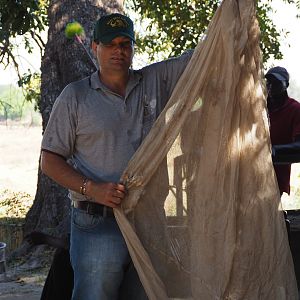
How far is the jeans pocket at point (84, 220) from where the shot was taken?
3.02 meters

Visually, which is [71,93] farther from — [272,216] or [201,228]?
[272,216]

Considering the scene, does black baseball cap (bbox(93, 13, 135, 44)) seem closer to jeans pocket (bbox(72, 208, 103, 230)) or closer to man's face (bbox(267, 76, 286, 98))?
jeans pocket (bbox(72, 208, 103, 230))

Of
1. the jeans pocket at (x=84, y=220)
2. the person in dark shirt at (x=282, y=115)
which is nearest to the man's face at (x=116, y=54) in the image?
the jeans pocket at (x=84, y=220)

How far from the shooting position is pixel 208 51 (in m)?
2.82

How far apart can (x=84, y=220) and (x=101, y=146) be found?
0.32 meters

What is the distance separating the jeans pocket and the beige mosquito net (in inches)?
5.9

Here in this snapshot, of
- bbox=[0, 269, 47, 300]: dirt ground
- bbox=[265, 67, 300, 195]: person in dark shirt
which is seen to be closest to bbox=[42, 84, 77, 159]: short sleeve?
bbox=[265, 67, 300, 195]: person in dark shirt

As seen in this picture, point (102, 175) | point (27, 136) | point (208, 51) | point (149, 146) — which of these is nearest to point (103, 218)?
point (102, 175)

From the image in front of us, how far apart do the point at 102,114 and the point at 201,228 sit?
0.62 metres

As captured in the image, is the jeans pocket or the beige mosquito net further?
the jeans pocket

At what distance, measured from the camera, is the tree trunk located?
6.84 metres

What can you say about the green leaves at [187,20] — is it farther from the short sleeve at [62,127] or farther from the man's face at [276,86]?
the short sleeve at [62,127]

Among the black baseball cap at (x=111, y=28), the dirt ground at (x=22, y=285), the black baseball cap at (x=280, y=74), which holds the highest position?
the black baseball cap at (x=111, y=28)

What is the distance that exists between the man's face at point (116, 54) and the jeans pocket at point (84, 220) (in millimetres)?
606
